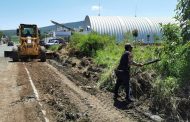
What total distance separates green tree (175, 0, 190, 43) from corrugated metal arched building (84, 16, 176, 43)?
4853 cm

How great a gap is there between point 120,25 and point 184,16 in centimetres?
5292

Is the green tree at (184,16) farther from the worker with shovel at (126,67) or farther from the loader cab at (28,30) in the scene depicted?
the loader cab at (28,30)

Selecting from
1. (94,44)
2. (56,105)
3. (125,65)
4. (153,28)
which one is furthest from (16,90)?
(153,28)

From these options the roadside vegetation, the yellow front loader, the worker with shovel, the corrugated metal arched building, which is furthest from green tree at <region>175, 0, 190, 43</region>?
the corrugated metal arched building

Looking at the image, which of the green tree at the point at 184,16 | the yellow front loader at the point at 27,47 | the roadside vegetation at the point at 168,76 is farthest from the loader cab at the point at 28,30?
the green tree at the point at 184,16

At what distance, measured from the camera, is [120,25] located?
219 feet

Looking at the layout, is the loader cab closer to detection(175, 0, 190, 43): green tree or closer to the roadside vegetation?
the roadside vegetation

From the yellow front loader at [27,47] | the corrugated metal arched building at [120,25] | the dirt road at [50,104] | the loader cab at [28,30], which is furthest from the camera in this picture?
the corrugated metal arched building at [120,25]

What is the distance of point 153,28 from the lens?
67438 millimetres

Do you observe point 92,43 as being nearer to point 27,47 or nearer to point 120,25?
point 27,47

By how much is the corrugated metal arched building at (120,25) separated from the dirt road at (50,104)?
46523 millimetres

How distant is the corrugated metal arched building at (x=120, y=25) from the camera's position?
211 feet

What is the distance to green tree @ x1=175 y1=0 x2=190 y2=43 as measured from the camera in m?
13.8

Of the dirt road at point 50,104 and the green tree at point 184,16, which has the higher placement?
the green tree at point 184,16
